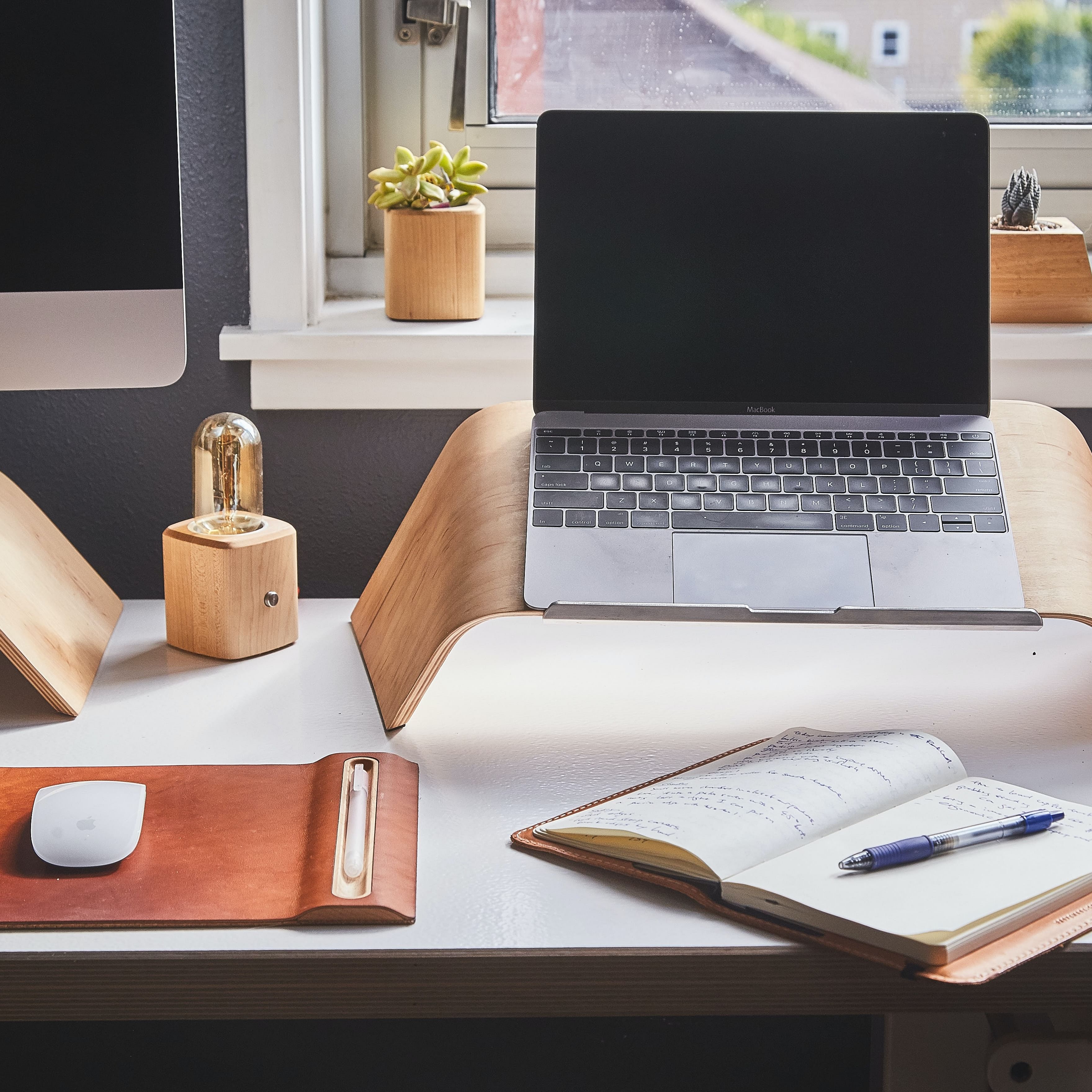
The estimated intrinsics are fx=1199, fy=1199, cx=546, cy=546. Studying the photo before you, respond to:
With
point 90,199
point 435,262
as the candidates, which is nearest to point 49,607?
point 90,199

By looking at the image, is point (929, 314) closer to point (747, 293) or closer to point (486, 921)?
point (747, 293)

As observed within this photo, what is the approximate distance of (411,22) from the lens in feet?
3.82

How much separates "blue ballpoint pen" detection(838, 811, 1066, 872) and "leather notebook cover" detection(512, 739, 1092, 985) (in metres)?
0.05

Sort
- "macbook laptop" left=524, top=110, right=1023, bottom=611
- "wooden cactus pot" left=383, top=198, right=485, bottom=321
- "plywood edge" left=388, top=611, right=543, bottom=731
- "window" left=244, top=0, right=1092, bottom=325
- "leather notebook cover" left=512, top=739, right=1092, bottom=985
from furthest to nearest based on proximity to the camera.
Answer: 1. "window" left=244, top=0, right=1092, bottom=325
2. "wooden cactus pot" left=383, top=198, right=485, bottom=321
3. "macbook laptop" left=524, top=110, right=1023, bottom=611
4. "plywood edge" left=388, top=611, right=543, bottom=731
5. "leather notebook cover" left=512, top=739, right=1092, bottom=985

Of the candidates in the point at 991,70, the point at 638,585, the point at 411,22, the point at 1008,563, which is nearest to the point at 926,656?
the point at 1008,563

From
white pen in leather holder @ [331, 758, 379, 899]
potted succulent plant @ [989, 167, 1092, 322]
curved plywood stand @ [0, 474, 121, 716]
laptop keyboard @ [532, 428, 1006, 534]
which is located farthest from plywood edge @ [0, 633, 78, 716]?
potted succulent plant @ [989, 167, 1092, 322]

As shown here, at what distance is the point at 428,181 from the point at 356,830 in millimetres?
632

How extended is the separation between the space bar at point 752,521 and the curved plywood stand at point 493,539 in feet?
0.35

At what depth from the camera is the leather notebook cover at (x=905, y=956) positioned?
509 mm

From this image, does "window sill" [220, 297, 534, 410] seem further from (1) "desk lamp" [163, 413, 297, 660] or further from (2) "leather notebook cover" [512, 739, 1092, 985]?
(2) "leather notebook cover" [512, 739, 1092, 985]

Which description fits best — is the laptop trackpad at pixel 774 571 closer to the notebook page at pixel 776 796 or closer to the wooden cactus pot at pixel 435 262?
the notebook page at pixel 776 796

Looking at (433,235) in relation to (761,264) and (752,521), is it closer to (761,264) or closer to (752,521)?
(761,264)

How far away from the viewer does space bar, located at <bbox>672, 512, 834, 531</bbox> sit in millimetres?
780

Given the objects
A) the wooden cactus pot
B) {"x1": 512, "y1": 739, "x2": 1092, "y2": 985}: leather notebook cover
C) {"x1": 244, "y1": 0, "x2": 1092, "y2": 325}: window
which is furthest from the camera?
{"x1": 244, "y1": 0, "x2": 1092, "y2": 325}: window
